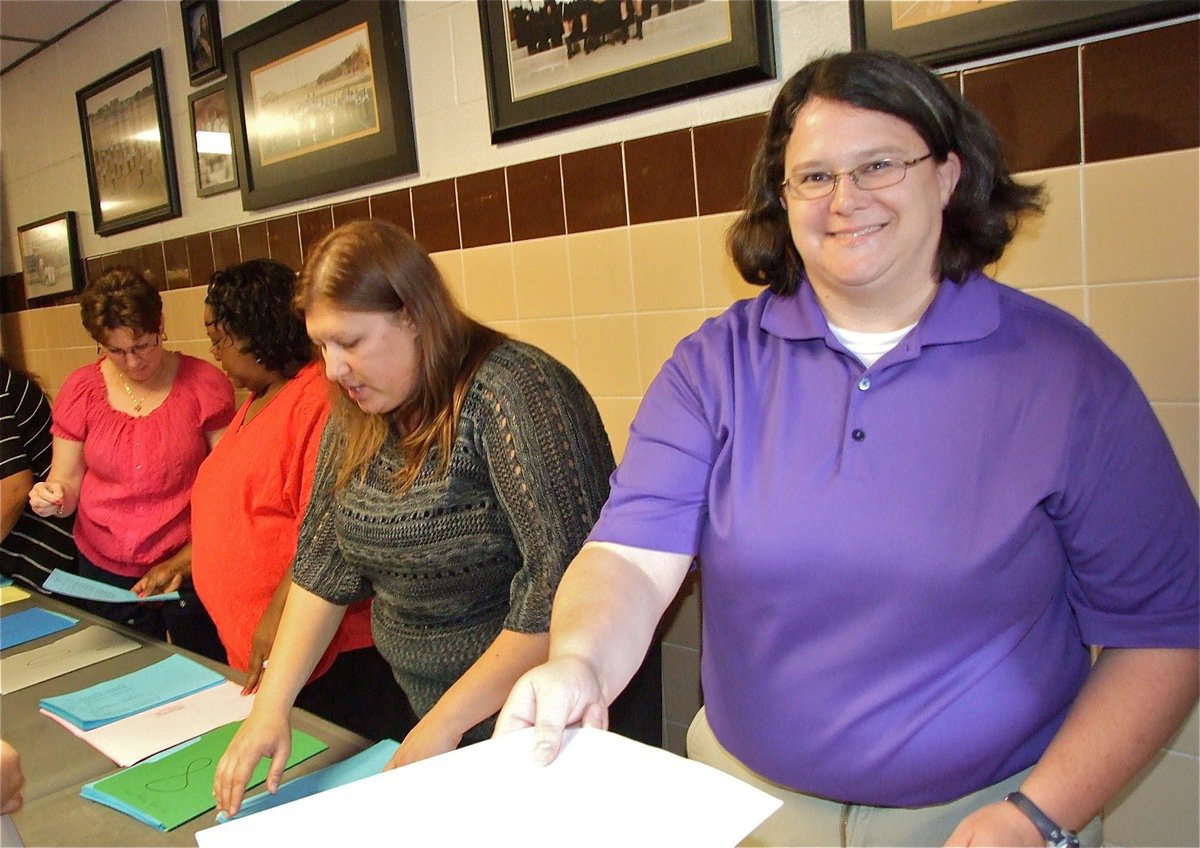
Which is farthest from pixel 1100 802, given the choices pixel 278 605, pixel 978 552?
pixel 278 605

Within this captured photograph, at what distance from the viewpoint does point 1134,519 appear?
0.94 meters

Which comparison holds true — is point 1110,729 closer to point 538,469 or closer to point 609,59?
point 538,469

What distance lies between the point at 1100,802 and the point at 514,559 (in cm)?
82

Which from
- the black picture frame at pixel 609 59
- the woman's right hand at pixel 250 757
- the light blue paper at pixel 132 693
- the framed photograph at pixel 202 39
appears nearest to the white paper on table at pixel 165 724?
the light blue paper at pixel 132 693

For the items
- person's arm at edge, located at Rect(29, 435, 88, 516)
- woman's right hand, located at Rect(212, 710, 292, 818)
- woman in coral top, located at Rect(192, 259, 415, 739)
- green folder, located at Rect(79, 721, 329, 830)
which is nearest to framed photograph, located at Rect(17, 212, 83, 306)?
person's arm at edge, located at Rect(29, 435, 88, 516)

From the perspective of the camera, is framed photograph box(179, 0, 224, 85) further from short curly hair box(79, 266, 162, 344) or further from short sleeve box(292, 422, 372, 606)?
short sleeve box(292, 422, 372, 606)

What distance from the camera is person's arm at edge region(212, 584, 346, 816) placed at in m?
1.19

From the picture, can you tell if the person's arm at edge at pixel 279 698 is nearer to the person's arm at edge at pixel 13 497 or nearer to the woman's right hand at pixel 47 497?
the woman's right hand at pixel 47 497

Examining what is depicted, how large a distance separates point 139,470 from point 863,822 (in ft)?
6.96

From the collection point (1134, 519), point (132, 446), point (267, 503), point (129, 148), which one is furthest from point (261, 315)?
point (129, 148)

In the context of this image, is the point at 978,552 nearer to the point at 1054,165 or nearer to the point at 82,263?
the point at 1054,165

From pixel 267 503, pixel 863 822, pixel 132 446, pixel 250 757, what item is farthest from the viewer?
pixel 132 446

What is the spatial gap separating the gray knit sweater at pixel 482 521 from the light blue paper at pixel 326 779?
173 millimetres

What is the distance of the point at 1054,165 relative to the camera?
1.47 meters
